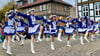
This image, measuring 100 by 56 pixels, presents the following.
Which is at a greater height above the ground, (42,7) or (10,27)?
(42,7)

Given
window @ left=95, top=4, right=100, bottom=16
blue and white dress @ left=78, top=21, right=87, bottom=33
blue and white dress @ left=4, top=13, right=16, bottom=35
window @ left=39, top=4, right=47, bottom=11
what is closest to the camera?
blue and white dress @ left=4, top=13, right=16, bottom=35

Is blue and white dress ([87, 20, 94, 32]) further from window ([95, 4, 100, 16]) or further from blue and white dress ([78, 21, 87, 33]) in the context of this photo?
window ([95, 4, 100, 16])

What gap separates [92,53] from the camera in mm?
8453

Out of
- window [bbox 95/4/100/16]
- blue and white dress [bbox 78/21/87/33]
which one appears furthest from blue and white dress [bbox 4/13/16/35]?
window [bbox 95/4/100/16]

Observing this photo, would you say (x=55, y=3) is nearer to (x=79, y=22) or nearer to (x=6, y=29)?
(x=79, y=22)

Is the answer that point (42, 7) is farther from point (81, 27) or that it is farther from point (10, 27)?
point (10, 27)

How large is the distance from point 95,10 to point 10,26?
25113 millimetres

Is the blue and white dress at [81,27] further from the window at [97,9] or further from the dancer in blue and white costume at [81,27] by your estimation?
the window at [97,9]

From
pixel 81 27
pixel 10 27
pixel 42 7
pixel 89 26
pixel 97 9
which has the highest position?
pixel 42 7

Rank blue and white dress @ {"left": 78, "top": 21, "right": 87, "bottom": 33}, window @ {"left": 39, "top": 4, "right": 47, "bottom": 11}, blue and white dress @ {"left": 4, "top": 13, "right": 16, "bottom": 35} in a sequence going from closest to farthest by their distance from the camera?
1. blue and white dress @ {"left": 4, "top": 13, "right": 16, "bottom": 35}
2. blue and white dress @ {"left": 78, "top": 21, "right": 87, "bottom": 33}
3. window @ {"left": 39, "top": 4, "right": 47, "bottom": 11}

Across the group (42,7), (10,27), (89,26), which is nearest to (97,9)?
(42,7)

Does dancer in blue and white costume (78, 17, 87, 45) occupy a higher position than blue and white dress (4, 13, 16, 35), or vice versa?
blue and white dress (4, 13, 16, 35)

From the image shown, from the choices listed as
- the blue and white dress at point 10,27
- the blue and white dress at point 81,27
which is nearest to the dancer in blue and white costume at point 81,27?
the blue and white dress at point 81,27

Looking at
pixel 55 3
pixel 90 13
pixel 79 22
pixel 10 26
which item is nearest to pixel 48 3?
pixel 55 3
